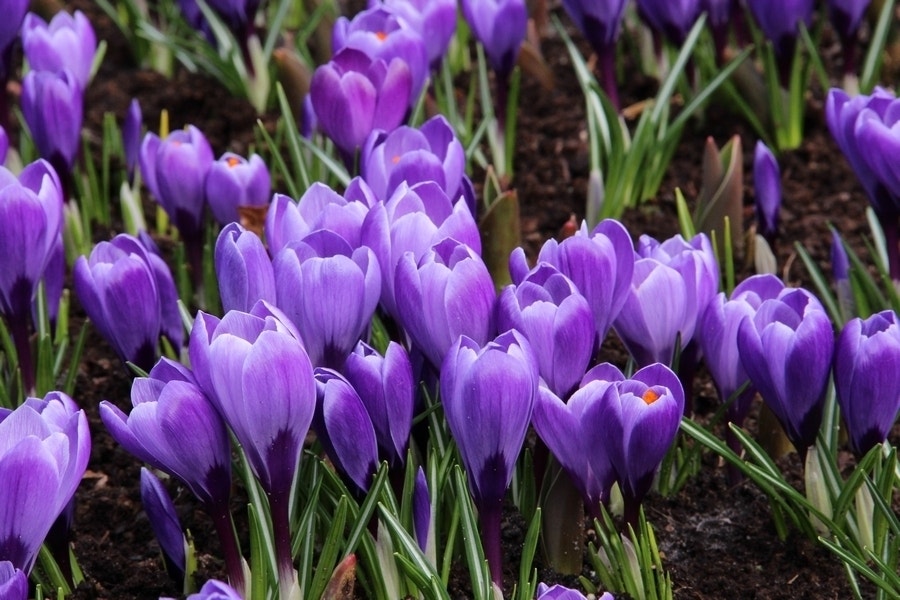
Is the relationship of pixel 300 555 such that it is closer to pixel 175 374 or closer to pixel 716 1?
pixel 175 374

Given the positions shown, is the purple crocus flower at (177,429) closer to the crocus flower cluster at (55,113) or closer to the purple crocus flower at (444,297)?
the purple crocus flower at (444,297)

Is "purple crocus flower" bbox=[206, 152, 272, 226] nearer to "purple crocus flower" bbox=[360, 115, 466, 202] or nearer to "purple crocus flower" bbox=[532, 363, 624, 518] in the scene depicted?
"purple crocus flower" bbox=[360, 115, 466, 202]

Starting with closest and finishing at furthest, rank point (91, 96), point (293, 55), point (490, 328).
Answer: point (490, 328)
point (293, 55)
point (91, 96)

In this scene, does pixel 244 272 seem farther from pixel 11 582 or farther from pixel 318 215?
pixel 11 582

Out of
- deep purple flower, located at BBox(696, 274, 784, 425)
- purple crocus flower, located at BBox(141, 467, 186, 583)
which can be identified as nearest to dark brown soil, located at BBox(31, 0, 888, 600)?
purple crocus flower, located at BBox(141, 467, 186, 583)

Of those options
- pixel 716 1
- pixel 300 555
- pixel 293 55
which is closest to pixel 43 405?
pixel 300 555

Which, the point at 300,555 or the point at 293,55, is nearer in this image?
the point at 300,555

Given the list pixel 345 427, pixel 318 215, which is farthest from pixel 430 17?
pixel 345 427
